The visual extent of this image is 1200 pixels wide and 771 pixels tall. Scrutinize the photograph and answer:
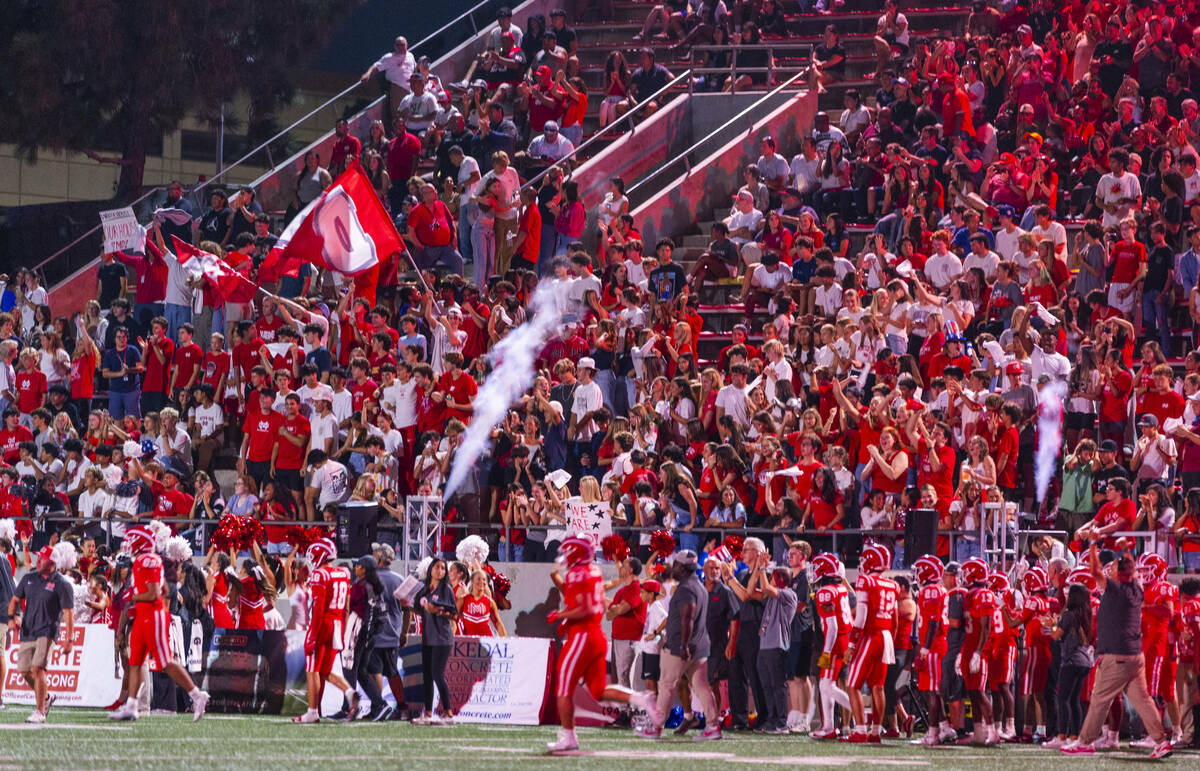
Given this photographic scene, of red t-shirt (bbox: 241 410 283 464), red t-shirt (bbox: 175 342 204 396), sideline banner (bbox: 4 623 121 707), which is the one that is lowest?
sideline banner (bbox: 4 623 121 707)

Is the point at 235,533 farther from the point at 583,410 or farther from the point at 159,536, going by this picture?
the point at 583,410

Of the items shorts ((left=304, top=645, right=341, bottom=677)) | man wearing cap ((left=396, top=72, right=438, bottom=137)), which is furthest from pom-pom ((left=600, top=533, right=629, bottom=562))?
man wearing cap ((left=396, top=72, right=438, bottom=137))

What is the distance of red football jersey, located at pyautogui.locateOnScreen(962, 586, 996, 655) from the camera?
17.2m

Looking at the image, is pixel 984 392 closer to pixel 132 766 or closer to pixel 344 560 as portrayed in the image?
→ pixel 344 560

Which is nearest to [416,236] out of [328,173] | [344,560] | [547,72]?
[328,173]

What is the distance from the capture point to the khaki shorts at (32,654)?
17.7 metres

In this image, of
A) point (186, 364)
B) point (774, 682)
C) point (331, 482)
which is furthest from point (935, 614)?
point (186, 364)

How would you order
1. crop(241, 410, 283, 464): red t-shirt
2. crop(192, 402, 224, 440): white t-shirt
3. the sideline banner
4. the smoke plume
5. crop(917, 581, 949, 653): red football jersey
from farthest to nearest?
crop(192, 402, 224, 440): white t-shirt, crop(241, 410, 283, 464): red t-shirt, the smoke plume, the sideline banner, crop(917, 581, 949, 653): red football jersey

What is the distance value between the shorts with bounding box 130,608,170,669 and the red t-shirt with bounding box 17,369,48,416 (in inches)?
362

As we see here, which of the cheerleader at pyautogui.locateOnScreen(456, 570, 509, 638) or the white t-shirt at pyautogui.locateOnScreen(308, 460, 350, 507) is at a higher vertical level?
the white t-shirt at pyautogui.locateOnScreen(308, 460, 350, 507)

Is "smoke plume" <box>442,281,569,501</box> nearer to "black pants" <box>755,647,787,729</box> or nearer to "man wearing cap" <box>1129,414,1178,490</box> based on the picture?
"black pants" <box>755,647,787,729</box>

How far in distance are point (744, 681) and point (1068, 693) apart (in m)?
2.94

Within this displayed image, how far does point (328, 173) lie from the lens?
27953 mm

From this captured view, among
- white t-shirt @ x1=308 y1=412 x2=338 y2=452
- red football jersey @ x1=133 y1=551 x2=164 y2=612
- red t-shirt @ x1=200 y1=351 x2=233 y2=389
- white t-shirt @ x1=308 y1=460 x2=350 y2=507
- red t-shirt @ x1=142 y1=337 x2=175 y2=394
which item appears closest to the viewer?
red football jersey @ x1=133 y1=551 x2=164 y2=612
